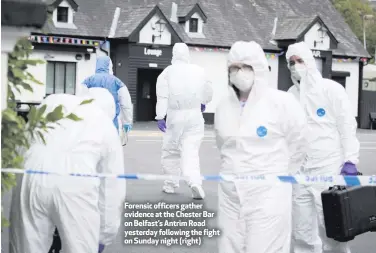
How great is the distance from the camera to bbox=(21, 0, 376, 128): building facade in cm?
3653

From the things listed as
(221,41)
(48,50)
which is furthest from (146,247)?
(221,41)

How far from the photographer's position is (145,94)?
Answer: 126 ft

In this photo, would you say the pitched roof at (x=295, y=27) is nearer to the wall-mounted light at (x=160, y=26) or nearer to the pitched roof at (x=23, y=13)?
the wall-mounted light at (x=160, y=26)

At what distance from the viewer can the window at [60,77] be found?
36.1 meters

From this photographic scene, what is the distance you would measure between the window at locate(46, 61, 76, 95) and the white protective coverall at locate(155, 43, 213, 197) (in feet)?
81.4

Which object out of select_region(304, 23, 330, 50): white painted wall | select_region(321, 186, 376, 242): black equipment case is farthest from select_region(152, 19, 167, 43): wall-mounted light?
Result: select_region(321, 186, 376, 242): black equipment case

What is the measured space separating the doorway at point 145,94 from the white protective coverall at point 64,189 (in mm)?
32541

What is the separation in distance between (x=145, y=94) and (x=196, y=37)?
3367 millimetres

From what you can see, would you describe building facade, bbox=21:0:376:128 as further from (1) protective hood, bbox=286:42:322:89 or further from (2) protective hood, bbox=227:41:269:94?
(2) protective hood, bbox=227:41:269:94

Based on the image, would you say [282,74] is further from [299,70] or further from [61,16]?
[299,70]

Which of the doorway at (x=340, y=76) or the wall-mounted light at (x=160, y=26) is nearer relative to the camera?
the wall-mounted light at (x=160, y=26)

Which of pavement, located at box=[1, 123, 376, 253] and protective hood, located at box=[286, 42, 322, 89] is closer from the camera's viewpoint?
protective hood, located at box=[286, 42, 322, 89]

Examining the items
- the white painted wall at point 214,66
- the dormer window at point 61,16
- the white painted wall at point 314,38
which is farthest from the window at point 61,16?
the white painted wall at point 314,38

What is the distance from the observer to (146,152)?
65.6ft
